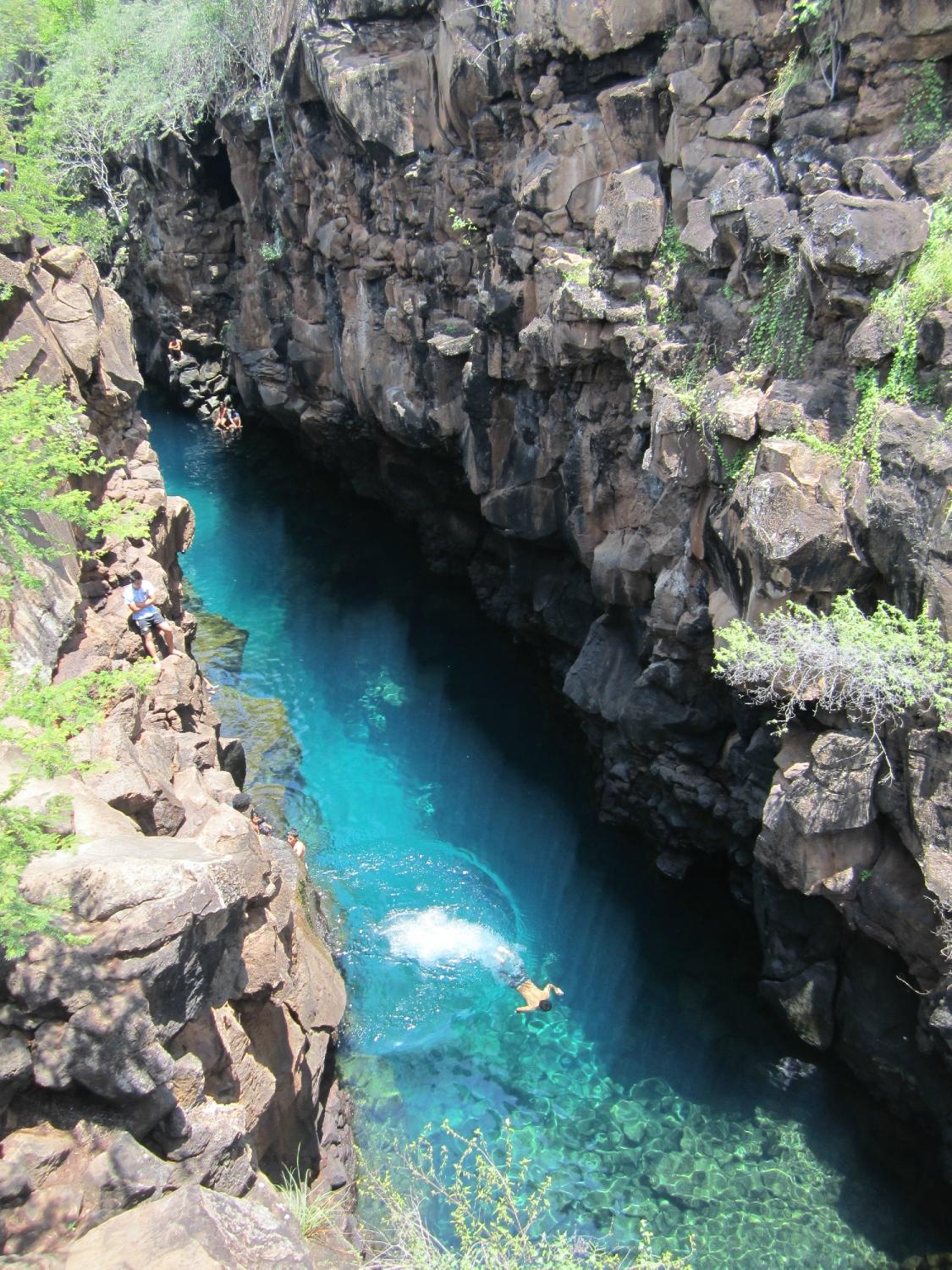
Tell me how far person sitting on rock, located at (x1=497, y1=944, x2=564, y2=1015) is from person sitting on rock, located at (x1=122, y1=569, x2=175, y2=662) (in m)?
5.97

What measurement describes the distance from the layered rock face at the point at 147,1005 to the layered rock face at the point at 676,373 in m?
5.35

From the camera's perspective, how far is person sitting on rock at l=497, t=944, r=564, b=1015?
40.3 feet

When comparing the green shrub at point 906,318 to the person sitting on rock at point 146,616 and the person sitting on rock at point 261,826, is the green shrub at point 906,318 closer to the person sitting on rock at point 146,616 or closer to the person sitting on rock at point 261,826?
the person sitting on rock at point 146,616

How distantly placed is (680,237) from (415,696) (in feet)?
31.6

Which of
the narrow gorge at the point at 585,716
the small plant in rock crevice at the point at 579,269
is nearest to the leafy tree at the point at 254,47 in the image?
the narrow gorge at the point at 585,716

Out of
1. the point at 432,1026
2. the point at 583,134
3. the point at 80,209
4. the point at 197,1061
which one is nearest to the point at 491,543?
the point at 583,134

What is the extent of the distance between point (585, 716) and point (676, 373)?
597cm

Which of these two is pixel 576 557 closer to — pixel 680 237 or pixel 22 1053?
A: pixel 680 237

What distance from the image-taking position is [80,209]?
32.6 metres

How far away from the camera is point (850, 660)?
8.58 m

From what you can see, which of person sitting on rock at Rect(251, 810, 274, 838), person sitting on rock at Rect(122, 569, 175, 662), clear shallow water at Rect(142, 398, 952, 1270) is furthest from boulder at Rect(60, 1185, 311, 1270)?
person sitting on rock at Rect(251, 810, 274, 838)

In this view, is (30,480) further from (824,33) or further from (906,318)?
(824,33)

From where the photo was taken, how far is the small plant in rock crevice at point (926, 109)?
9.43 metres

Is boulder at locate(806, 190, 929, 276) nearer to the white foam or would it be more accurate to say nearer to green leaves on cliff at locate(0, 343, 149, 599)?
green leaves on cliff at locate(0, 343, 149, 599)
